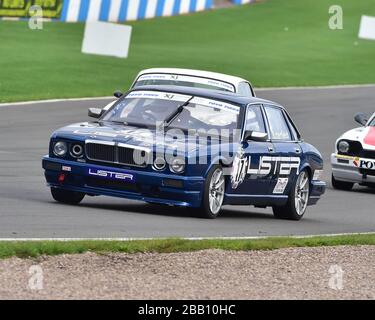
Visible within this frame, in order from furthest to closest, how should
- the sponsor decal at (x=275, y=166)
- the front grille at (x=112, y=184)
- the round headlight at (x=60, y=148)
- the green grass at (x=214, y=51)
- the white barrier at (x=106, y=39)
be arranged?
the white barrier at (x=106, y=39) → the green grass at (x=214, y=51) → the sponsor decal at (x=275, y=166) → the round headlight at (x=60, y=148) → the front grille at (x=112, y=184)

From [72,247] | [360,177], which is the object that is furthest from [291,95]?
[72,247]

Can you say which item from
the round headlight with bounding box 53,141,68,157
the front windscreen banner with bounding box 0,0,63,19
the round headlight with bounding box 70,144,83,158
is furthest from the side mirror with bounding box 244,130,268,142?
the front windscreen banner with bounding box 0,0,63,19

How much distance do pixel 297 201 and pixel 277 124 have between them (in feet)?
3.15

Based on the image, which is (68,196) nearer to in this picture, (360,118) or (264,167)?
(264,167)

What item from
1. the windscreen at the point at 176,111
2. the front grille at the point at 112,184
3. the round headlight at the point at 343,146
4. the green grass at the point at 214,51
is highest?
the windscreen at the point at 176,111

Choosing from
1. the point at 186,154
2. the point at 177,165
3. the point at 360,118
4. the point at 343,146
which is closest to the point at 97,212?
the point at 177,165

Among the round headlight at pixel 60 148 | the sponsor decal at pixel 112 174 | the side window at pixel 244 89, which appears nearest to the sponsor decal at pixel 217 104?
the sponsor decal at pixel 112 174

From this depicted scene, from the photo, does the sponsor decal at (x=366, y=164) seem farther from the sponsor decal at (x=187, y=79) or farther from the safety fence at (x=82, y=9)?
the safety fence at (x=82, y=9)

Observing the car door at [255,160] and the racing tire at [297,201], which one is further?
the racing tire at [297,201]

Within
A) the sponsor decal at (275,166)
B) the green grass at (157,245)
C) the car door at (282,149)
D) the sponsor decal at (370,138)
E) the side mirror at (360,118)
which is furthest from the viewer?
the side mirror at (360,118)

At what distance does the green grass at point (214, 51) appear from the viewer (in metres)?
31.6

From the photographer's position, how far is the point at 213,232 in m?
13.1

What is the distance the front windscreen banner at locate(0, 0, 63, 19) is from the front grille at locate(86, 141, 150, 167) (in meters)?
23.9

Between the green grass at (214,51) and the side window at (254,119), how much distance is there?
502 inches
